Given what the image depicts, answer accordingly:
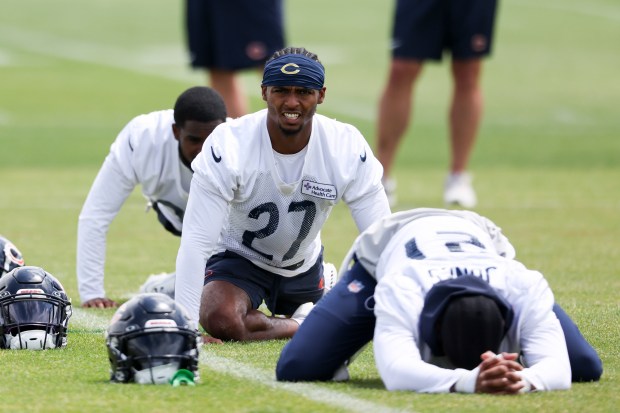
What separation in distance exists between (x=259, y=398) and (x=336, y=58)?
22.1 m

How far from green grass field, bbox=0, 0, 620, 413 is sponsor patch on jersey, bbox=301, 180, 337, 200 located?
0.74m

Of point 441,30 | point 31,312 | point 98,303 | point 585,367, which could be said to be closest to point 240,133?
point 31,312

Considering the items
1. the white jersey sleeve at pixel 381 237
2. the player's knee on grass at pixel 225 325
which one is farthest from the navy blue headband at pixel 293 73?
the player's knee on grass at pixel 225 325

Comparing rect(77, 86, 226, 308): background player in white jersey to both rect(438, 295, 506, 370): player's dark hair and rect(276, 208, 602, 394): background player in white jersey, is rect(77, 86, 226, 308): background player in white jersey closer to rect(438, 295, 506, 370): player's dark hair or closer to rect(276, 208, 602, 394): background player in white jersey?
rect(276, 208, 602, 394): background player in white jersey

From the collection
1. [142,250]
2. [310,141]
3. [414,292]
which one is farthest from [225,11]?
[414,292]

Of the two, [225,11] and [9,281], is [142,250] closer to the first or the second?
[225,11]

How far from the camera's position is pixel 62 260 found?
968cm

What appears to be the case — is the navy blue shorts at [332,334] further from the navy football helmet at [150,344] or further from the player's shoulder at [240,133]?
the player's shoulder at [240,133]

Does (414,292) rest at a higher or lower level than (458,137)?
higher

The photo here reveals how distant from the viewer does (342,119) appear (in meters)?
19.9

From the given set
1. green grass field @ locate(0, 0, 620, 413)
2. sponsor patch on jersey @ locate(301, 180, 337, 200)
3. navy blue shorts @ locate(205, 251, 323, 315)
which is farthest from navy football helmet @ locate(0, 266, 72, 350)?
sponsor patch on jersey @ locate(301, 180, 337, 200)

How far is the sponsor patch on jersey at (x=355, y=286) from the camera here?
5.75 meters

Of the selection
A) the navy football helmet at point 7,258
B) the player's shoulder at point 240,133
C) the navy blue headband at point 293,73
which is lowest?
the navy football helmet at point 7,258

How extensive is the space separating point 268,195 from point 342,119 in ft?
43.8
